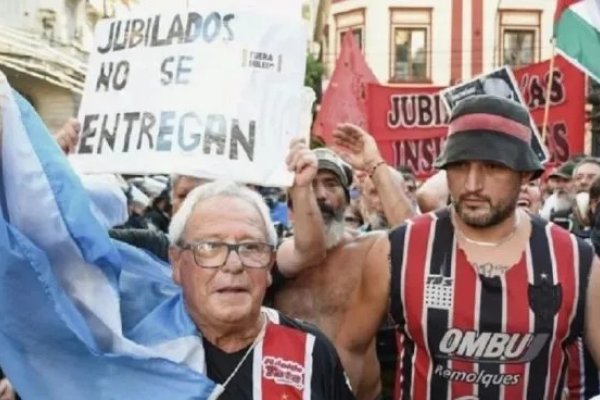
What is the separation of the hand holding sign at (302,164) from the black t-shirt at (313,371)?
2.72 ft

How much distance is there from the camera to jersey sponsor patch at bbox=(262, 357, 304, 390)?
2.95 m

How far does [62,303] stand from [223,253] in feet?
1.34

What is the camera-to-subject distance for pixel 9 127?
2744 millimetres

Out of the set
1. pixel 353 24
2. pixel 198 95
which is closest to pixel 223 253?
pixel 198 95

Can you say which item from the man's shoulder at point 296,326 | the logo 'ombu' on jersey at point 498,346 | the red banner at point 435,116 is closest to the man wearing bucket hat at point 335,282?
the logo 'ombu' on jersey at point 498,346

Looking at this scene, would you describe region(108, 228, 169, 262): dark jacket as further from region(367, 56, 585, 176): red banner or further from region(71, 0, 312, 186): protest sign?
region(367, 56, 585, 176): red banner

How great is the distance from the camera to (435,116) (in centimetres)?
1105

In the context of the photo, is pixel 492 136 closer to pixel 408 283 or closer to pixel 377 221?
pixel 408 283

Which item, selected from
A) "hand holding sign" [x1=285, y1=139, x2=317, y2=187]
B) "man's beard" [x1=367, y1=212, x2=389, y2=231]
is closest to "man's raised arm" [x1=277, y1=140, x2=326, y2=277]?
"hand holding sign" [x1=285, y1=139, x2=317, y2=187]

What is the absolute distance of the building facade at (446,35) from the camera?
127 feet

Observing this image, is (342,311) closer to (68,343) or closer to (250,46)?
(250,46)

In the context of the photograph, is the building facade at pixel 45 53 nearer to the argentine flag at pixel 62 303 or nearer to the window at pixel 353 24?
the window at pixel 353 24

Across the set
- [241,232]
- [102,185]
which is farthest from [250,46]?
[241,232]

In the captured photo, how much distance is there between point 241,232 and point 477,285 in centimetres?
96
